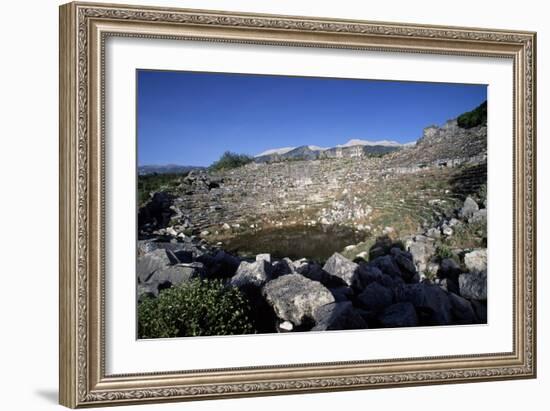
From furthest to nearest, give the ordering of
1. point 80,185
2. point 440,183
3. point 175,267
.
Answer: point 440,183, point 175,267, point 80,185

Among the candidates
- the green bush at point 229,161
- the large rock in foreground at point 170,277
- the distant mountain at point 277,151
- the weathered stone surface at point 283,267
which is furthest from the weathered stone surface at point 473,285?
the large rock in foreground at point 170,277

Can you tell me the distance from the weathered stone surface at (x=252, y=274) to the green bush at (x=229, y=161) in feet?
1.94

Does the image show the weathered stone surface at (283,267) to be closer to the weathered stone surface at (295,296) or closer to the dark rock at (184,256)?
the weathered stone surface at (295,296)

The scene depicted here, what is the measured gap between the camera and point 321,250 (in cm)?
641

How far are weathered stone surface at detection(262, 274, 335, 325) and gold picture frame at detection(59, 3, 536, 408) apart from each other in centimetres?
32

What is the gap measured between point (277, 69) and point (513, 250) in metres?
2.02

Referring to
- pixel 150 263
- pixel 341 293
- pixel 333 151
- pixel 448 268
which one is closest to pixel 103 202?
pixel 150 263

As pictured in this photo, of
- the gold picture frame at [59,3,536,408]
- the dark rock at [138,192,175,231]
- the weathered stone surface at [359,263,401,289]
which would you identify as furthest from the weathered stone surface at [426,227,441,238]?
the dark rock at [138,192,175,231]

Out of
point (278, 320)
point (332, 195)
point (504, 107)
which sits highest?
point (504, 107)

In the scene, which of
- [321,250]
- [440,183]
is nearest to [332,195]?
[321,250]

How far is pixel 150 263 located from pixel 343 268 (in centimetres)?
124

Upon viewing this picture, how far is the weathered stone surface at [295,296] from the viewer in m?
6.30

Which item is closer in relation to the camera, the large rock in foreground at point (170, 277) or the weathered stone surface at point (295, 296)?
the large rock in foreground at point (170, 277)

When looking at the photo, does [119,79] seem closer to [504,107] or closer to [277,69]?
[277,69]
